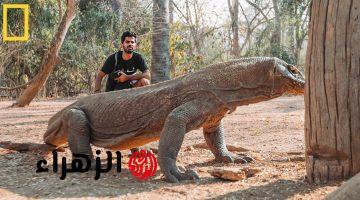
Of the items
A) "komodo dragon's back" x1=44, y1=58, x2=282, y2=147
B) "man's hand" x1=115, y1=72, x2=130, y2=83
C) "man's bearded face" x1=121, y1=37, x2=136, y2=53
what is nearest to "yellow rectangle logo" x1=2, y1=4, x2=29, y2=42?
"man's bearded face" x1=121, y1=37, x2=136, y2=53

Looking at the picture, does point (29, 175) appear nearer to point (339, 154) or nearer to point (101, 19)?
point (339, 154)

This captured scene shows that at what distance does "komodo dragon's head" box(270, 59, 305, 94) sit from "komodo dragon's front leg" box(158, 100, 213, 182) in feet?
2.14

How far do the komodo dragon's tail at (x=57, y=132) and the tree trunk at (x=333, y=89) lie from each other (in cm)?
263

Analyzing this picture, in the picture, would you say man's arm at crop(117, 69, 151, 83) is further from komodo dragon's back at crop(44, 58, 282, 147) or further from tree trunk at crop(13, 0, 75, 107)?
tree trunk at crop(13, 0, 75, 107)

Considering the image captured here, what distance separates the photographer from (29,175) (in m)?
4.43

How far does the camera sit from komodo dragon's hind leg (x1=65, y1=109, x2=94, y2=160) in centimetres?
478

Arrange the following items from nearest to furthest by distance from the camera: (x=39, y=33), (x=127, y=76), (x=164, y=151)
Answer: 1. (x=164, y=151)
2. (x=127, y=76)
3. (x=39, y=33)

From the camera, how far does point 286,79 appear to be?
4.23m

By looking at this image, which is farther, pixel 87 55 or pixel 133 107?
pixel 87 55

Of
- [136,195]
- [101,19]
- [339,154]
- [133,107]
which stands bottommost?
[136,195]

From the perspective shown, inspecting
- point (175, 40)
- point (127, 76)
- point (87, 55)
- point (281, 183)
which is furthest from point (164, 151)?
point (175, 40)

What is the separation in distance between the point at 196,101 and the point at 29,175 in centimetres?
162

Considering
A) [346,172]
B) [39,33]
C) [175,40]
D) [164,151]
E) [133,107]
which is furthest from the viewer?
[175,40]

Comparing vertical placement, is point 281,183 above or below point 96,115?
below
